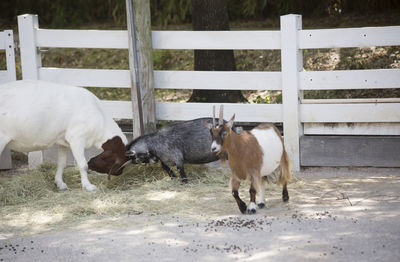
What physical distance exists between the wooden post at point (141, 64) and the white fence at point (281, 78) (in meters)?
0.14

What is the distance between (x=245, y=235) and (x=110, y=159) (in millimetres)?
2292

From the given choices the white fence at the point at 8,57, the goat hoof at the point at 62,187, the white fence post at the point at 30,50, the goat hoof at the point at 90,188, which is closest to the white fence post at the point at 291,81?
the goat hoof at the point at 90,188

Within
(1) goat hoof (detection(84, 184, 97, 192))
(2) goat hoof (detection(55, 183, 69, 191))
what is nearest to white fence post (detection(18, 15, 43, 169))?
(2) goat hoof (detection(55, 183, 69, 191))

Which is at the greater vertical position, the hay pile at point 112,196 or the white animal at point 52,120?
the white animal at point 52,120

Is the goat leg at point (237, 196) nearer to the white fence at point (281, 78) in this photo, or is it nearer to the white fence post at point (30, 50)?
the white fence at point (281, 78)

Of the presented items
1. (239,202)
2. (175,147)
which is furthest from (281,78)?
(239,202)

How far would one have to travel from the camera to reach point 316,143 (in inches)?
287

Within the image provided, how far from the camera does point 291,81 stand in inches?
286

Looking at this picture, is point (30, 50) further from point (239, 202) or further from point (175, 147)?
point (239, 202)

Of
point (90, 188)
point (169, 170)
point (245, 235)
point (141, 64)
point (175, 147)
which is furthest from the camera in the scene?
point (141, 64)

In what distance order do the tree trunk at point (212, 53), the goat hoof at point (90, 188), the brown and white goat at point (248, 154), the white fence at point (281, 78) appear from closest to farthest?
the brown and white goat at point (248, 154) < the goat hoof at point (90, 188) < the white fence at point (281, 78) < the tree trunk at point (212, 53)

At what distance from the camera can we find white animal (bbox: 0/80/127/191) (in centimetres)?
641

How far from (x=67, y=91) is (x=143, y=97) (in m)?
1.12

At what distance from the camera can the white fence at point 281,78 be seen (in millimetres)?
7062
